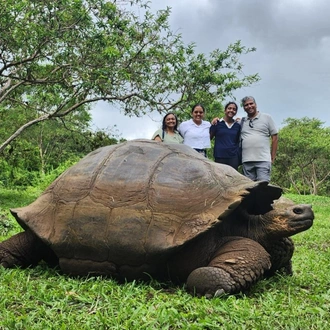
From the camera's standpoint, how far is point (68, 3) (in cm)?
857

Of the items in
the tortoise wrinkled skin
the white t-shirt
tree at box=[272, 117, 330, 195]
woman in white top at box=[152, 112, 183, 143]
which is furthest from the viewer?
tree at box=[272, 117, 330, 195]

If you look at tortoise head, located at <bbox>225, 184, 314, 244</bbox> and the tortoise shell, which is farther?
tortoise head, located at <bbox>225, 184, 314, 244</bbox>

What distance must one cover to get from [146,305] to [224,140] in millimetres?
3082

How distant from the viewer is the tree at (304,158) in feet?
89.2

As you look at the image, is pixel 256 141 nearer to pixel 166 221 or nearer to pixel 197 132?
pixel 197 132

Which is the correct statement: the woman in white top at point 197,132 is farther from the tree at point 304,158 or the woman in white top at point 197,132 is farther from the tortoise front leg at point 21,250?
the tree at point 304,158

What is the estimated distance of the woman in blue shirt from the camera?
5.28 meters

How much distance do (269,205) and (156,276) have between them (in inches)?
39.7

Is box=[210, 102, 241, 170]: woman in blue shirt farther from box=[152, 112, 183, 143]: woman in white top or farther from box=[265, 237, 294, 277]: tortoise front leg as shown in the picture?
box=[265, 237, 294, 277]: tortoise front leg

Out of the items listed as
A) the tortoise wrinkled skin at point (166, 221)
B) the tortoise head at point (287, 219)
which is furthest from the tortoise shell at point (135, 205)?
the tortoise head at point (287, 219)

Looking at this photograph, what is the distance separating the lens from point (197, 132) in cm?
512

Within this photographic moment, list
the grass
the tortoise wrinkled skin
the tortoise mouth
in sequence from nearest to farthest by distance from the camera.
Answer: the grass, the tortoise wrinkled skin, the tortoise mouth

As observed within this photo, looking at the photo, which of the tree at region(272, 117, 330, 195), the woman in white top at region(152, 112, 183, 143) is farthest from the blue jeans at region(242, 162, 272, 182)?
the tree at region(272, 117, 330, 195)

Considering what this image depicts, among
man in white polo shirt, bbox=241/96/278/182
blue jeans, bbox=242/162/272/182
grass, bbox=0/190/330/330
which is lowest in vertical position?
grass, bbox=0/190/330/330
